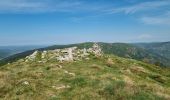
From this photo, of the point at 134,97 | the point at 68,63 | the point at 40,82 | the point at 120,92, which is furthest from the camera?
the point at 68,63

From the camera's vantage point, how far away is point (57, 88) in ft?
72.4

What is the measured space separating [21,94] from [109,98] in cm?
659

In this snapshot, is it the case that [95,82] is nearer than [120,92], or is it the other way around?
[120,92]

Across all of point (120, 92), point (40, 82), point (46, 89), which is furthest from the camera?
point (40, 82)

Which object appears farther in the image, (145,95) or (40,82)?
(40,82)

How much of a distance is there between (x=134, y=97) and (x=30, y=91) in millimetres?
7911

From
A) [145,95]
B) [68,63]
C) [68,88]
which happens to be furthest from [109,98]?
[68,63]

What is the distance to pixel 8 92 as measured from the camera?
20531mm

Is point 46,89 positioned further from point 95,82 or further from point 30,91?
point 95,82

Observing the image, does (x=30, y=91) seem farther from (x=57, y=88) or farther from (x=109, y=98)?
(x=109, y=98)

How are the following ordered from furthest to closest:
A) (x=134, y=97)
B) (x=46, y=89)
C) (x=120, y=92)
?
(x=46, y=89) → (x=120, y=92) → (x=134, y=97)

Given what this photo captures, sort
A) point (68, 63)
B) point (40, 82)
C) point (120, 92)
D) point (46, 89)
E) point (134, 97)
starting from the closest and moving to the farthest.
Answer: point (134, 97) → point (120, 92) → point (46, 89) → point (40, 82) → point (68, 63)

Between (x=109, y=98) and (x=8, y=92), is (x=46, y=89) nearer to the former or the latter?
(x=8, y=92)

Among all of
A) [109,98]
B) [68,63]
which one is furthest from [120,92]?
[68,63]
